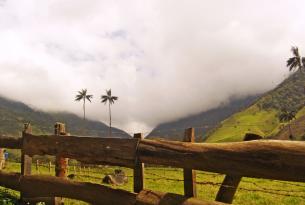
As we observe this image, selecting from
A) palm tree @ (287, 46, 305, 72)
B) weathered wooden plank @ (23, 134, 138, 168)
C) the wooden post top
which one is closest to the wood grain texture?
weathered wooden plank @ (23, 134, 138, 168)

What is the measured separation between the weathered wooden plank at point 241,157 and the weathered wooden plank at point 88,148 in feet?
2.32

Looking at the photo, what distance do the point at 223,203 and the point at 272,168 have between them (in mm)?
1098

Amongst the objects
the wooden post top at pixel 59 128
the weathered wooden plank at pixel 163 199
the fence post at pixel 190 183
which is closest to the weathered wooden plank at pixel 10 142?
the wooden post top at pixel 59 128

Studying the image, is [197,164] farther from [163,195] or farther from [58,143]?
[58,143]

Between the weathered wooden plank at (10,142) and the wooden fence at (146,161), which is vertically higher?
the weathered wooden plank at (10,142)

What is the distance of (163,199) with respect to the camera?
286 inches

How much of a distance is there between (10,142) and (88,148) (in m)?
4.09

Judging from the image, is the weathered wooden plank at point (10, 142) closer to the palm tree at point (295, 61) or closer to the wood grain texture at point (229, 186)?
the wood grain texture at point (229, 186)

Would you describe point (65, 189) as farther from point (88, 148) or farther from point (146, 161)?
point (146, 161)

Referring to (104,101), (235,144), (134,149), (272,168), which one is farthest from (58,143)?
(104,101)

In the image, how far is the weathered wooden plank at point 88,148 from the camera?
8359 millimetres

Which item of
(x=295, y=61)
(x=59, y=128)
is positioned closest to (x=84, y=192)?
(x=59, y=128)

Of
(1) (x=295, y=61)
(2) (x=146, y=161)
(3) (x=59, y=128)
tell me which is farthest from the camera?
(1) (x=295, y=61)

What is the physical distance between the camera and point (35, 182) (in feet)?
34.9
